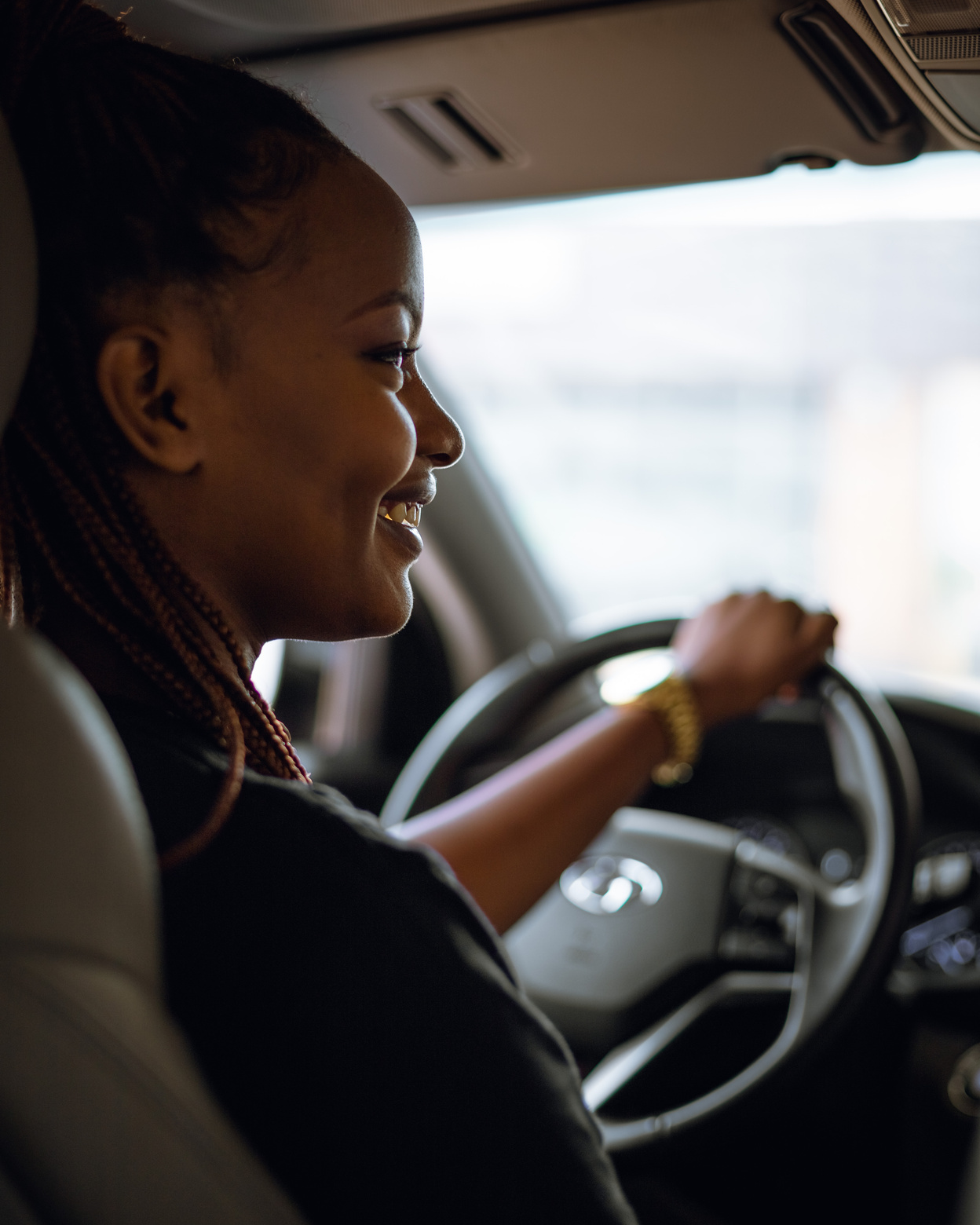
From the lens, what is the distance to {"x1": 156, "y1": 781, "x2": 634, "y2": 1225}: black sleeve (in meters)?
0.54

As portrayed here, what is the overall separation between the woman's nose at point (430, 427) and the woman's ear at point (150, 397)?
181mm

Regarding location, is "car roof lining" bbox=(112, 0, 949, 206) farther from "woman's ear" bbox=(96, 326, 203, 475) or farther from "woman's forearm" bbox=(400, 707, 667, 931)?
"woman's forearm" bbox=(400, 707, 667, 931)

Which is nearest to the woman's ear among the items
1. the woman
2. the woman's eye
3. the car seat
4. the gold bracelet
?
the woman

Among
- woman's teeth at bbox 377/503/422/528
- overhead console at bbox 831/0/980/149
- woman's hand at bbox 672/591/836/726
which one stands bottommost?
woman's hand at bbox 672/591/836/726

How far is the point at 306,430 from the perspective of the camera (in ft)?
2.40

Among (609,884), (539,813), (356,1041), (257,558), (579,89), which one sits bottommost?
(609,884)

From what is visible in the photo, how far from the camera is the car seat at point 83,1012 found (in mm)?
445

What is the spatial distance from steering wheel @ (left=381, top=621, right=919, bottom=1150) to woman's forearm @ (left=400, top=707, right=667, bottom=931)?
0.22ft

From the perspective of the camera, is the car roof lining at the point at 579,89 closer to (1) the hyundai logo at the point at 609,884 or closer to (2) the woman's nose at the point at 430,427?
(2) the woman's nose at the point at 430,427

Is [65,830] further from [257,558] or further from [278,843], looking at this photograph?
[257,558]

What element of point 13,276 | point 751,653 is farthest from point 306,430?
point 751,653

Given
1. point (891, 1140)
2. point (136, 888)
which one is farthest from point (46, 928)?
point (891, 1140)

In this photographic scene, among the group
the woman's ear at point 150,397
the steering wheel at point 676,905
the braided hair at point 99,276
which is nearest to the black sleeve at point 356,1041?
the braided hair at point 99,276

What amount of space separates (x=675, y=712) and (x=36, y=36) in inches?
33.8
